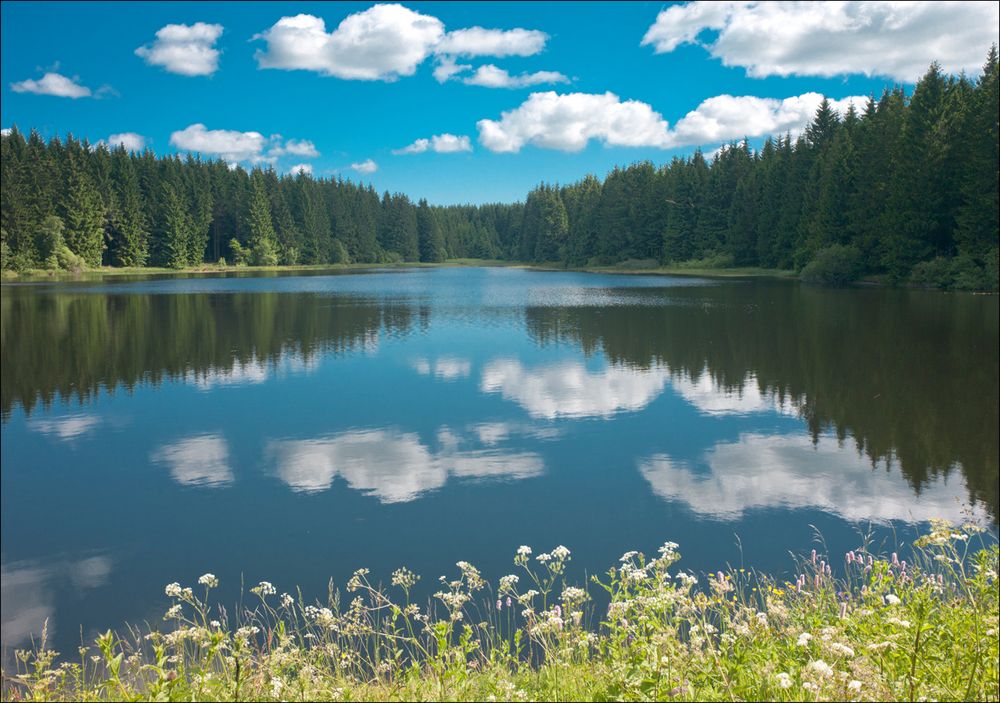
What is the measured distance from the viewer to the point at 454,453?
13.6m

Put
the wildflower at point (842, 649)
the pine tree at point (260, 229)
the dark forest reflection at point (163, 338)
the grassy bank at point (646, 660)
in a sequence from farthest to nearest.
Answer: the pine tree at point (260, 229), the dark forest reflection at point (163, 338), the grassy bank at point (646, 660), the wildflower at point (842, 649)

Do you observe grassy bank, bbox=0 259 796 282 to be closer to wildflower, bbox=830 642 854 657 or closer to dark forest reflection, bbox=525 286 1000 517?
dark forest reflection, bbox=525 286 1000 517

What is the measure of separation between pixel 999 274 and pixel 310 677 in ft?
178

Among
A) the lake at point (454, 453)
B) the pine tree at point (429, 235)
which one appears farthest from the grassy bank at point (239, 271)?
the lake at point (454, 453)

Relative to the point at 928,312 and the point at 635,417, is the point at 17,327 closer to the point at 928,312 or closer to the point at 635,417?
the point at 635,417

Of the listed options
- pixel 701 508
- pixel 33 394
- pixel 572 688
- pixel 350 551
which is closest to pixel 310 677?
pixel 572 688

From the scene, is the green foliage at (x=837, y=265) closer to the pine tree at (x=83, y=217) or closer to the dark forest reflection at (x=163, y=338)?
the dark forest reflection at (x=163, y=338)

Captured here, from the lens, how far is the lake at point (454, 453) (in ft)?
29.7

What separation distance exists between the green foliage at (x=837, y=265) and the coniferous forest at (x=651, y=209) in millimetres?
142

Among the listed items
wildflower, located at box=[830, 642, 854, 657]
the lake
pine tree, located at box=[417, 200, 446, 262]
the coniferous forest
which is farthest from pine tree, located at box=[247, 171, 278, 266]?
wildflower, located at box=[830, 642, 854, 657]

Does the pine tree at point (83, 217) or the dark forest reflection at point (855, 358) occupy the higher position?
the pine tree at point (83, 217)

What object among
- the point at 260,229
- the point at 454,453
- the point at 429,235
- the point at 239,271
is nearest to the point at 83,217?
the point at 239,271

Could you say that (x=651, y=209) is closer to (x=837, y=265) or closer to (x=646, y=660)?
(x=837, y=265)

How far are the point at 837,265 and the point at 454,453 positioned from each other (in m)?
56.9
